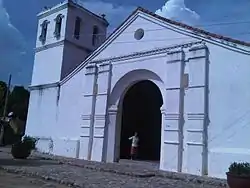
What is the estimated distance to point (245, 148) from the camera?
461 inches

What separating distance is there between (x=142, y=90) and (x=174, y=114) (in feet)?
19.6

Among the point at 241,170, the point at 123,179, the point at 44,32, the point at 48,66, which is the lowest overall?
the point at 123,179

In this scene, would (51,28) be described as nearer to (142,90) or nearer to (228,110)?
(142,90)

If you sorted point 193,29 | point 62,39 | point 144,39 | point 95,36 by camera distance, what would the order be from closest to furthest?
point 193,29 < point 144,39 < point 62,39 < point 95,36

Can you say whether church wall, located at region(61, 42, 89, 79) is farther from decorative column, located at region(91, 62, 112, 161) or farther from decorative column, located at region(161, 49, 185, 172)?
decorative column, located at region(161, 49, 185, 172)

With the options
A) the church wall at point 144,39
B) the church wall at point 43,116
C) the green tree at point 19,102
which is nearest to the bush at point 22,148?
the church wall at point 43,116

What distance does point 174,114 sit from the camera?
13773 millimetres

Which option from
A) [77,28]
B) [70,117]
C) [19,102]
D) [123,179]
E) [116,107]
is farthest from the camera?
[19,102]

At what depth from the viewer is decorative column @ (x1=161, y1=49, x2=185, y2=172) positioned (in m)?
13.4

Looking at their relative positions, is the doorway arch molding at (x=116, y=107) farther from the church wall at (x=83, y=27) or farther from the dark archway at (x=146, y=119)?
the church wall at (x=83, y=27)

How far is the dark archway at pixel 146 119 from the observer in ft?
62.4

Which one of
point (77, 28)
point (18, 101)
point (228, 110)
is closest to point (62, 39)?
point (77, 28)

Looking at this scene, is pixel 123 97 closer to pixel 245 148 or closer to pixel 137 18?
pixel 137 18

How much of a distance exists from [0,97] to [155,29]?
2003 centimetres
